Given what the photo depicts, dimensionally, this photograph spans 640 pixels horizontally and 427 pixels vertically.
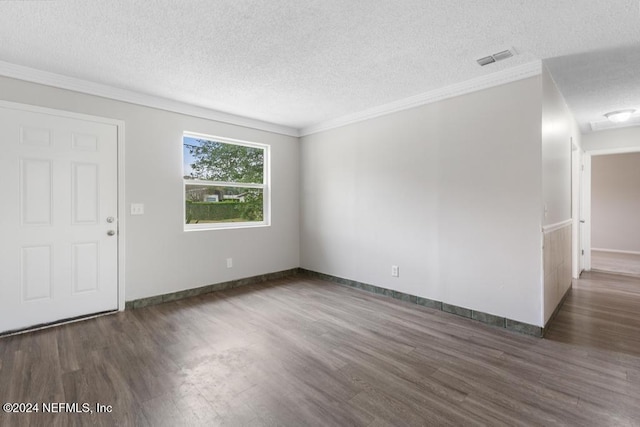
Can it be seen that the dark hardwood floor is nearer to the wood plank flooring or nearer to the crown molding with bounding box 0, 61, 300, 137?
the crown molding with bounding box 0, 61, 300, 137

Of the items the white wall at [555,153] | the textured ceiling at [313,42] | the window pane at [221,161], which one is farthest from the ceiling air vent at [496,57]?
the window pane at [221,161]

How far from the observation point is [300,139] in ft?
16.6

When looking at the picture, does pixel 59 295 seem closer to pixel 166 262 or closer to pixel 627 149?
pixel 166 262

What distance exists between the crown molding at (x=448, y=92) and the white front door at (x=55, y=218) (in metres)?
2.89

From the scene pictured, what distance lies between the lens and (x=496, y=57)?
8.42ft

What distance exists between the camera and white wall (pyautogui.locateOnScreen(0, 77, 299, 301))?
311 centimetres

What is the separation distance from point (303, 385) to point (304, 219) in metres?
3.24

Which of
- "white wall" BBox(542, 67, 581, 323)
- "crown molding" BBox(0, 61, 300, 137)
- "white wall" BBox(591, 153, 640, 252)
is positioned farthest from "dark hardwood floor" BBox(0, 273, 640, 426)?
"white wall" BBox(591, 153, 640, 252)

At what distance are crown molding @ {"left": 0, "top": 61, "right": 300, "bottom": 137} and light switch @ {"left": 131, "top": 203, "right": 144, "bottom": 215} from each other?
1.16 meters

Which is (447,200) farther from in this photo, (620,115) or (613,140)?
(613,140)

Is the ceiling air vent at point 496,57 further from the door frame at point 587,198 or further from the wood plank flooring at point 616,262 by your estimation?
the wood plank flooring at point 616,262

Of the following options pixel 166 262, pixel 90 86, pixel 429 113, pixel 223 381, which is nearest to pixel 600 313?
pixel 429 113

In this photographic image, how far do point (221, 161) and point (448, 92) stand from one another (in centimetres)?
302

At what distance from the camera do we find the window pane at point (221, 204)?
13.0 feet
